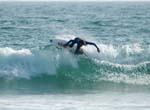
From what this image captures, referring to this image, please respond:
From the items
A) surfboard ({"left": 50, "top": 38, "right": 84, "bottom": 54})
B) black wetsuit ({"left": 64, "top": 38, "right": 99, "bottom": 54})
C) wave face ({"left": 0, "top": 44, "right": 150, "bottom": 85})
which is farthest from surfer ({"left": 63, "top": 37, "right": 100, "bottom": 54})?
wave face ({"left": 0, "top": 44, "right": 150, "bottom": 85})

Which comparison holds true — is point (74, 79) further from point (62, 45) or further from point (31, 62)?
point (31, 62)

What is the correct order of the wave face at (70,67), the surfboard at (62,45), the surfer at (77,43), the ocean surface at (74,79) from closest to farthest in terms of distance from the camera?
the ocean surface at (74,79)
the wave face at (70,67)
the surfer at (77,43)
the surfboard at (62,45)

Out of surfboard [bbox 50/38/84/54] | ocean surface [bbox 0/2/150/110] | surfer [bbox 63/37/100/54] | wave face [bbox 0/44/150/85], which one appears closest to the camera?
ocean surface [bbox 0/2/150/110]

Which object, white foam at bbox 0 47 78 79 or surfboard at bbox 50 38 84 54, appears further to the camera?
surfboard at bbox 50 38 84 54

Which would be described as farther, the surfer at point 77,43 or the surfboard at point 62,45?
the surfboard at point 62,45

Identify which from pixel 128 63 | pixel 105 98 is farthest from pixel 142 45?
pixel 105 98

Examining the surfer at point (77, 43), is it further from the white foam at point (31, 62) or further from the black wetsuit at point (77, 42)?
the white foam at point (31, 62)

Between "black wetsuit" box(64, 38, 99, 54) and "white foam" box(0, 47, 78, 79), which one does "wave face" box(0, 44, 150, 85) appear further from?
"black wetsuit" box(64, 38, 99, 54)

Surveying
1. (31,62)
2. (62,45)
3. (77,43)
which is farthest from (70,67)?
(31,62)

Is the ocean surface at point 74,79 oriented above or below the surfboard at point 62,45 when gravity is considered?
below

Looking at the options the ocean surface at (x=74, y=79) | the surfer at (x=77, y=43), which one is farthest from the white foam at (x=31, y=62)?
the surfer at (x=77, y=43)

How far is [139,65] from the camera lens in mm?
27484

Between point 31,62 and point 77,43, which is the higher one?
point 77,43

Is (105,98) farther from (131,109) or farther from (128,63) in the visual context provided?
(128,63)
